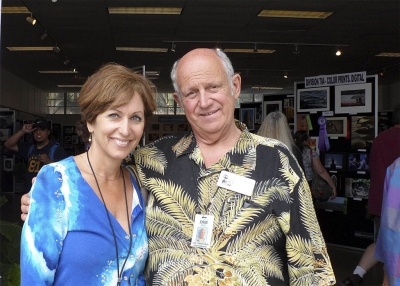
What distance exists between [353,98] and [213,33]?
376 centimetres

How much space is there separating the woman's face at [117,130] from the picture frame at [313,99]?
18.6 ft

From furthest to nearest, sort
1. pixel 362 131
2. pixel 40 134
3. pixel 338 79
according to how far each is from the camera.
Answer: pixel 338 79
pixel 362 131
pixel 40 134

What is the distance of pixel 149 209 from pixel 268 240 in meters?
0.45

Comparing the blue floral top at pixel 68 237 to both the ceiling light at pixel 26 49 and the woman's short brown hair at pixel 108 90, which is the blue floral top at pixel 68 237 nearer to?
the woman's short brown hair at pixel 108 90

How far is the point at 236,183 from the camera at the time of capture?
164cm

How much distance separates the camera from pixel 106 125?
5.27ft

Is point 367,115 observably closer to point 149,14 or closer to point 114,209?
point 149,14

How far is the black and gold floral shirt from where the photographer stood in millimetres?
1599

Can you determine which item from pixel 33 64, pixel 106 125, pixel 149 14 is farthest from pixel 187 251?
pixel 33 64

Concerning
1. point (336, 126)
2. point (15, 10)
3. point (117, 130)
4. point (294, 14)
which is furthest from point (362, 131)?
point (15, 10)

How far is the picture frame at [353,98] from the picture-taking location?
6.45m

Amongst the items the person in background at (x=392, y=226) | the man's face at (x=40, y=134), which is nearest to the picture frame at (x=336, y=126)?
the man's face at (x=40, y=134)

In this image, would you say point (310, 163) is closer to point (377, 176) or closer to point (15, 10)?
point (377, 176)

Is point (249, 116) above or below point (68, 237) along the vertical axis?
above
